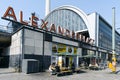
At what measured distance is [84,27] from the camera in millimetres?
43375

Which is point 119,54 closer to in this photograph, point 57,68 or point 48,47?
point 48,47

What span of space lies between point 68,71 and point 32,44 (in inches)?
248

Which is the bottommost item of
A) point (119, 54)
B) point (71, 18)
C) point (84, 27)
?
point (119, 54)

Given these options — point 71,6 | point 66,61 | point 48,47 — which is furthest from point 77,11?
point 48,47

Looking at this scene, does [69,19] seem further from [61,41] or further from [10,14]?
[10,14]

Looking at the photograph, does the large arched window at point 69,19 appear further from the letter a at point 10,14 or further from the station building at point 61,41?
the letter a at point 10,14

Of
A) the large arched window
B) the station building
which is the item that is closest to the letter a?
the station building

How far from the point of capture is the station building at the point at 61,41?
19.9 m

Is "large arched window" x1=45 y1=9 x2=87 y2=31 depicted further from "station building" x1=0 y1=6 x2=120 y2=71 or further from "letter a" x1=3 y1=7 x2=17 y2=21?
"letter a" x1=3 y1=7 x2=17 y2=21

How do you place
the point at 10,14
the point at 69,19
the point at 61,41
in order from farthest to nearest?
the point at 69,19, the point at 61,41, the point at 10,14

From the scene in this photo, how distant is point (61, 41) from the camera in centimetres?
2562

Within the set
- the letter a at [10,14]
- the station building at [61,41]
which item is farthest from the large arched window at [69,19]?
the letter a at [10,14]

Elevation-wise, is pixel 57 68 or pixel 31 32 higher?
pixel 31 32

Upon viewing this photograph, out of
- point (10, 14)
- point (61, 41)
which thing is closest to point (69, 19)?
point (61, 41)
